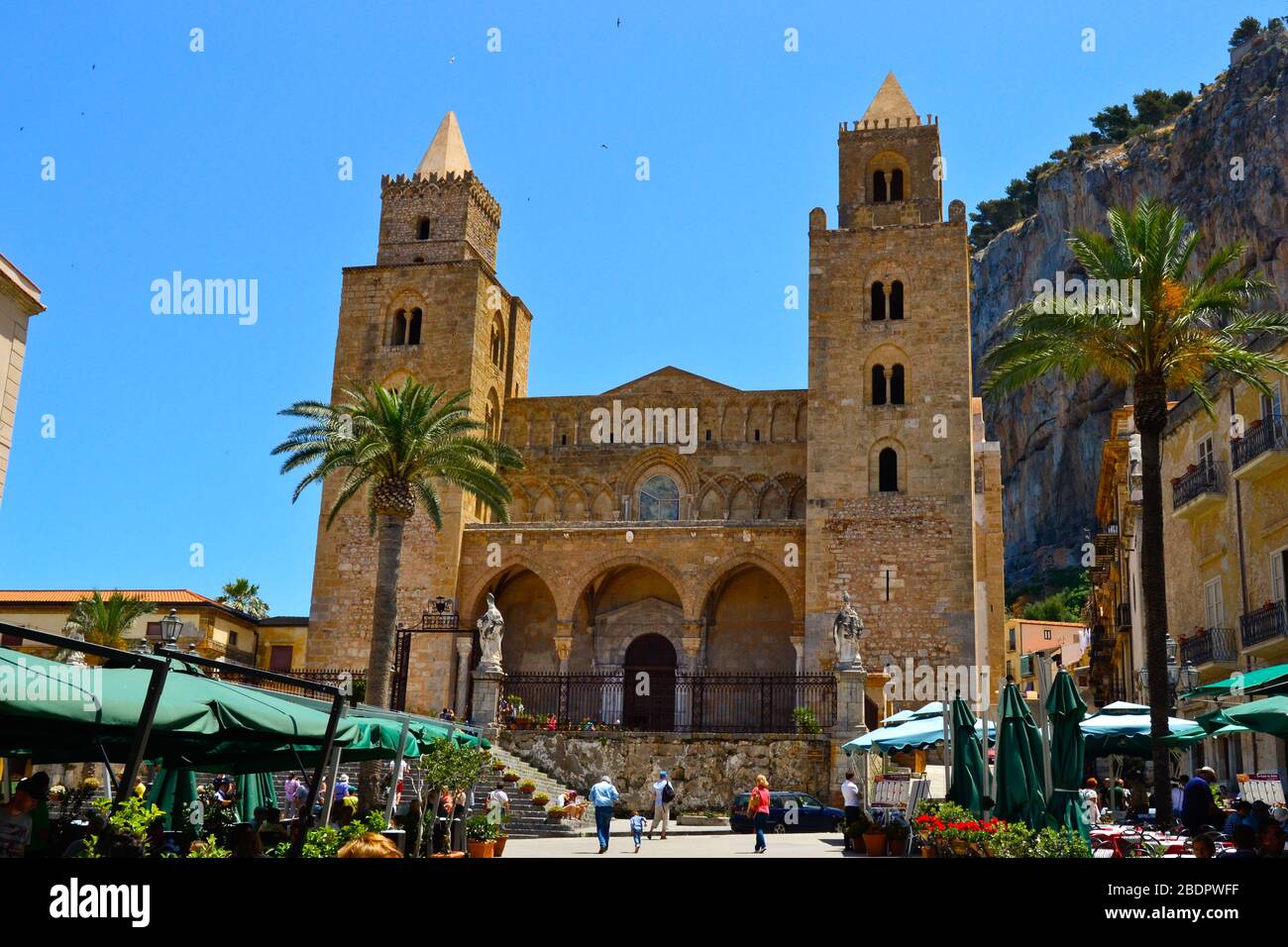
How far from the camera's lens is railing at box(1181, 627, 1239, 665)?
23.5 meters

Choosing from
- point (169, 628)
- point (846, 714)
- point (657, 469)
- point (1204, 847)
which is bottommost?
point (1204, 847)

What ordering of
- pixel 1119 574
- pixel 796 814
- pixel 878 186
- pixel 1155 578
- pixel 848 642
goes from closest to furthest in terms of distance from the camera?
pixel 1155 578, pixel 796 814, pixel 848 642, pixel 878 186, pixel 1119 574

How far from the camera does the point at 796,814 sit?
77.5ft

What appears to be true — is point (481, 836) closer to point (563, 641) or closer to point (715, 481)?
point (563, 641)

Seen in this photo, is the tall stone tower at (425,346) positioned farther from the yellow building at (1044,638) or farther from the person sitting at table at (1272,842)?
the yellow building at (1044,638)

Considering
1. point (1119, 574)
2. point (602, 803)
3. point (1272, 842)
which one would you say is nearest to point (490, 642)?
point (602, 803)

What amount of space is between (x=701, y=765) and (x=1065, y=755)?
13244 mm

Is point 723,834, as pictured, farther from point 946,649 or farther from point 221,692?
point 221,692

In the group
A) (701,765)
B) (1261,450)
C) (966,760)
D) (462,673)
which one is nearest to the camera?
(966,760)

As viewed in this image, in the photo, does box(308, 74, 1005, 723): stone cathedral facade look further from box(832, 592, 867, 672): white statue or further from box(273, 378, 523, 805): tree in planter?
box(273, 378, 523, 805): tree in planter

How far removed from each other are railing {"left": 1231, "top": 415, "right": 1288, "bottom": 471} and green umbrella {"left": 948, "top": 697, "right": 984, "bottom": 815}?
9.36 meters

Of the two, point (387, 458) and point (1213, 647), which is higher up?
point (387, 458)

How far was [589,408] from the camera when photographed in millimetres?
39688

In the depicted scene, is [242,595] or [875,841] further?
[242,595]
